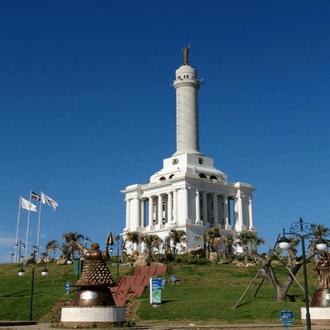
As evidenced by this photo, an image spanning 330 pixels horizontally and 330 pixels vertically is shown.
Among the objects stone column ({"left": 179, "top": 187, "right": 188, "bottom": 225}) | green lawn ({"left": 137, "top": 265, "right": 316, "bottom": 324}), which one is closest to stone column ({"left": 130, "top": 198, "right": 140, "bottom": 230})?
stone column ({"left": 179, "top": 187, "right": 188, "bottom": 225})

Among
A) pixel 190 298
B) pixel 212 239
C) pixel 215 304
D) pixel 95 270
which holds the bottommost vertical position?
pixel 215 304

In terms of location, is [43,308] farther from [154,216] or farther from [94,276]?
[154,216]

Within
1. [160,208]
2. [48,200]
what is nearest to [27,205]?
[48,200]

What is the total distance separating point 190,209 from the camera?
334 feet

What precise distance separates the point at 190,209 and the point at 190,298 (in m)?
49.9

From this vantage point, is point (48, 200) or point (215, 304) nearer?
point (215, 304)

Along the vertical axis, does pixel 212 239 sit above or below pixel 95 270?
above

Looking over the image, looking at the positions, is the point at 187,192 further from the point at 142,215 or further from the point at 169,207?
the point at 142,215

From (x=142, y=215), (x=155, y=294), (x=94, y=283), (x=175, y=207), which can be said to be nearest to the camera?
(x=94, y=283)

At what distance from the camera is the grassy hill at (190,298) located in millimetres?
43094

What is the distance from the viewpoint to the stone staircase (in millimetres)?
56312

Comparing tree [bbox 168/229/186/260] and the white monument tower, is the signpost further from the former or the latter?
the white monument tower

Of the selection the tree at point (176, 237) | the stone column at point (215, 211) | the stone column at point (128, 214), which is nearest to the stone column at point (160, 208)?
the stone column at point (128, 214)

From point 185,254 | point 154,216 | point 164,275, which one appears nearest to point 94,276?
point 164,275
